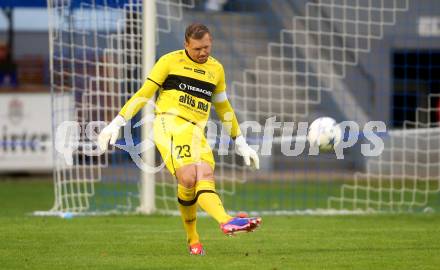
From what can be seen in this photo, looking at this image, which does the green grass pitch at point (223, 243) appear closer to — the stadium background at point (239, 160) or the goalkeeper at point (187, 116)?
the stadium background at point (239, 160)

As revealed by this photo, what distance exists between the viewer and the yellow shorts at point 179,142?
9633mm

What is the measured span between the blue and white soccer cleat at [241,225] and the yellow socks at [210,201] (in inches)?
3.3

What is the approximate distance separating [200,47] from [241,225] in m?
1.63

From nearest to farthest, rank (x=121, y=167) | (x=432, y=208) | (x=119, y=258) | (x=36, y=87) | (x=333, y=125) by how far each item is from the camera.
→ (x=119, y=258) → (x=333, y=125) → (x=432, y=208) → (x=121, y=167) → (x=36, y=87)

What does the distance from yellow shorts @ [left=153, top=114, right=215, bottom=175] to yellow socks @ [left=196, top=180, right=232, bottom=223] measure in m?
0.23

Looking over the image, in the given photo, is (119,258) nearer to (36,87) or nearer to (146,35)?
(146,35)

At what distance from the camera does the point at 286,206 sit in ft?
55.3

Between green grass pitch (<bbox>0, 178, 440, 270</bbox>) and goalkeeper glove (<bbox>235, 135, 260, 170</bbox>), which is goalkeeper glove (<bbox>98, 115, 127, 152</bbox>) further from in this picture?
goalkeeper glove (<bbox>235, 135, 260, 170</bbox>)

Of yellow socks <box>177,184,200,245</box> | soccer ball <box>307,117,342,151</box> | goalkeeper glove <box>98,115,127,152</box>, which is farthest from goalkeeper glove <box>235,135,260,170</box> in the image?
soccer ball <box>307,117,342,151</box>

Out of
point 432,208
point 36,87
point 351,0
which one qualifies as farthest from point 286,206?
point 36,87

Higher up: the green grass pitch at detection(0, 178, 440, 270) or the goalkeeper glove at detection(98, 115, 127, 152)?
Result: the goalkeeper glove at detection(98, 115, 127, 152)

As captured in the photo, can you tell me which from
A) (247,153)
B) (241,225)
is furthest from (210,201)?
(247,153)

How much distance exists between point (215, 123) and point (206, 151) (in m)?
6.77

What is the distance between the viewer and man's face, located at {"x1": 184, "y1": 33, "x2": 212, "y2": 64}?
31.7ft
